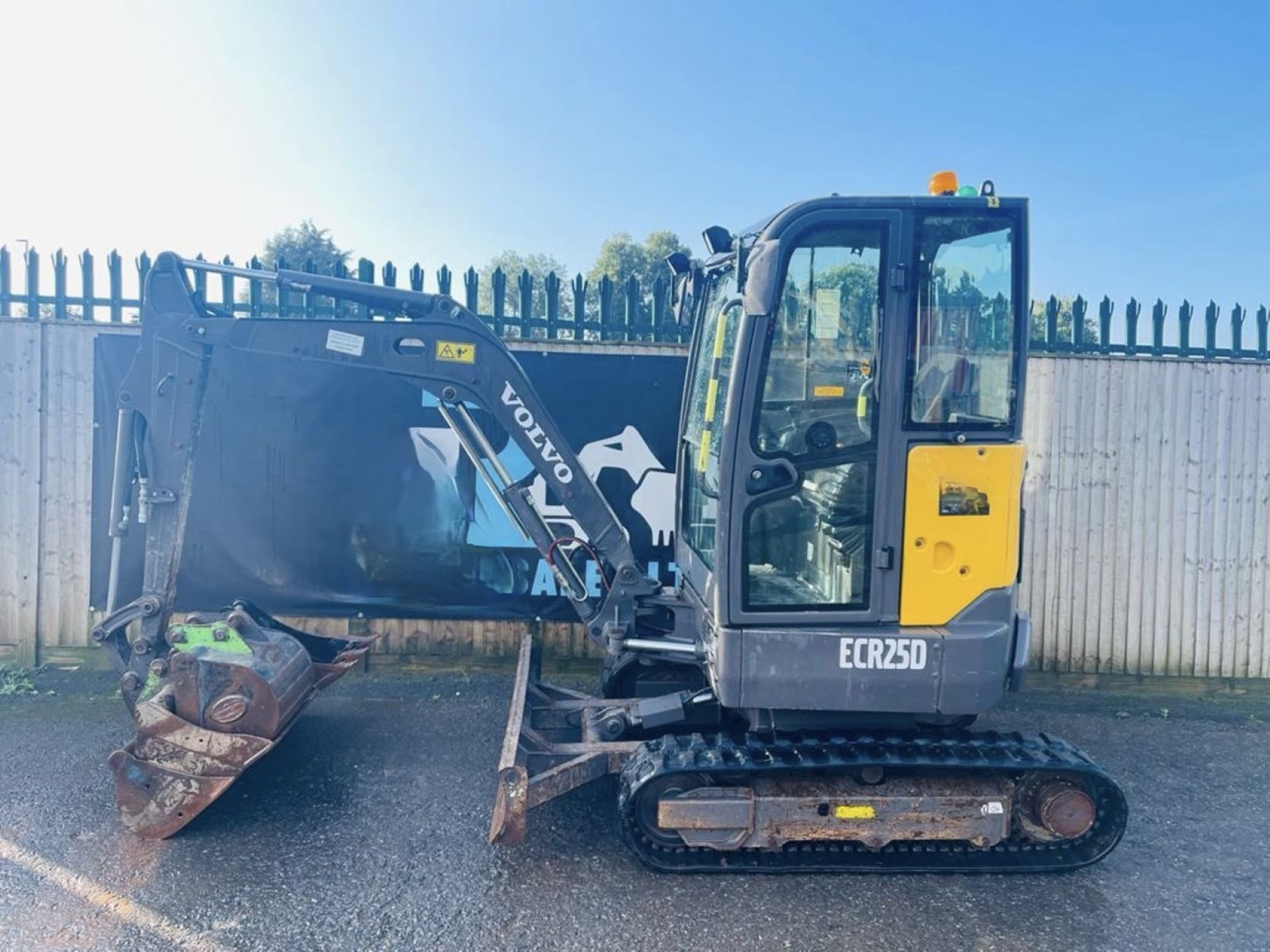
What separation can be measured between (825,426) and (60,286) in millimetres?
5795

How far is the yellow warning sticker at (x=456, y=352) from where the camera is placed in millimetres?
4465

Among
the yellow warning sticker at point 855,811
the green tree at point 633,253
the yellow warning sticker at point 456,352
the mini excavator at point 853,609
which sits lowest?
the yellow warning sticker at point 855,811

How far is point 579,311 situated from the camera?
20.8 feet

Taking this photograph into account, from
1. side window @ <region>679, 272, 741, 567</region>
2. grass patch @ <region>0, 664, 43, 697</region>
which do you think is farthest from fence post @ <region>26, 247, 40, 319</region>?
side window @ <region>679, 272, 741, 567</region>

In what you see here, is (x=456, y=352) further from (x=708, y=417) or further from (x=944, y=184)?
(x=944, y=184)

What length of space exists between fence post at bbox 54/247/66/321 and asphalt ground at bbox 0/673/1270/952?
10.1 ft

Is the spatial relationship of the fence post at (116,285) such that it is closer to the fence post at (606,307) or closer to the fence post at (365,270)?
the fence post at (365,270)

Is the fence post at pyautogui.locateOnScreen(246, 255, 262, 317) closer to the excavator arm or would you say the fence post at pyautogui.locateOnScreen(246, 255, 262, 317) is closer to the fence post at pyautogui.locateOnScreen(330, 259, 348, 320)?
the fence post at pyautogui.locateOnScreen(330, 259, 348, 320)

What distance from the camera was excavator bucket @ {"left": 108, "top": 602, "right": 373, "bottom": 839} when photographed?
3852mm

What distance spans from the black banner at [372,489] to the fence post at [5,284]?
80cm

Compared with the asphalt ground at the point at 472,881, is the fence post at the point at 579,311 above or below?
above

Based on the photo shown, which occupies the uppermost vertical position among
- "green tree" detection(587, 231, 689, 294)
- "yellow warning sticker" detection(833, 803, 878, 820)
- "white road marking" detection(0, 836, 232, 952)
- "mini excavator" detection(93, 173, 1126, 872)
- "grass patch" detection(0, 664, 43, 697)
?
"green tree" detection(587, 231, 689, 294)

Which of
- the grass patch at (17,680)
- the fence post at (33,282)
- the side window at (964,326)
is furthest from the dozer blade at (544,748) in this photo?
the fence post at (33,282)

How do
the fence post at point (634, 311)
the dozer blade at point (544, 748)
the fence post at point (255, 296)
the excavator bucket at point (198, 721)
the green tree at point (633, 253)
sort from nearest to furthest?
1. the dozer blade at point (544, 748)
2. the excavator bucket at point (198, 721)
3. the fence post at point (255, 296)
4. the fence post at point (634, 311)
5. the green tree at point (633, 253)
